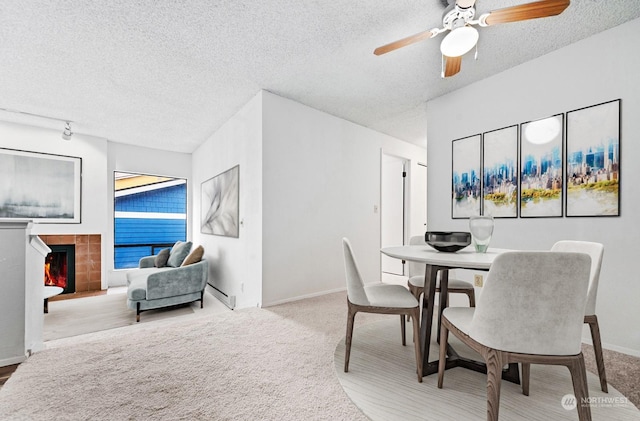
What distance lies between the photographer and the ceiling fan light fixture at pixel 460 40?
159cm

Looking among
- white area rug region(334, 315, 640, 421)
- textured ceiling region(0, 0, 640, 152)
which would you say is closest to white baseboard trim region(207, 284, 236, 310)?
white area rug region(334, 315, 640, 421)

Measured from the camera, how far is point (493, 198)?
2.75m

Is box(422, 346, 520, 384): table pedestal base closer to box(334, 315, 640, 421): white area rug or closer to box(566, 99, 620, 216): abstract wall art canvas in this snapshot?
box(334, 315, 640, 421): white area rug

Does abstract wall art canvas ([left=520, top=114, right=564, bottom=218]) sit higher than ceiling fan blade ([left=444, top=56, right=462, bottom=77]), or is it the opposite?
ceiling fan blade ([left=444, top=56, right=462, bottom=77])

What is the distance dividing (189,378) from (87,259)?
4.57 m

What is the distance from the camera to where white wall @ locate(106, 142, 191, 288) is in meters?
5.10

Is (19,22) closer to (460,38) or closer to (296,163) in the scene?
(296,163)

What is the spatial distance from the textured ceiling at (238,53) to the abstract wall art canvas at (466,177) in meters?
0.68

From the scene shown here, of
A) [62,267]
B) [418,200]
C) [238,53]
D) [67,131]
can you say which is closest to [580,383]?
[238,53]

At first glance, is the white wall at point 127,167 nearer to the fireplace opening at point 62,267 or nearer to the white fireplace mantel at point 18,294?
the fireplace opening at point 62,267

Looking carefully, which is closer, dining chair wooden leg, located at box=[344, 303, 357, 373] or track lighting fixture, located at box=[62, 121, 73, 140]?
dining chair wooden leg, located at box=[344, 303, 357, 373]

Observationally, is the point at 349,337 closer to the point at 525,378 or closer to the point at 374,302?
the point at 374,302

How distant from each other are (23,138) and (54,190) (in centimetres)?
88

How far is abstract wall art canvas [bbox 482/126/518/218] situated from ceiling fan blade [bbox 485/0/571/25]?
131 cm
